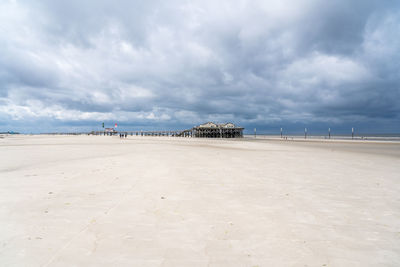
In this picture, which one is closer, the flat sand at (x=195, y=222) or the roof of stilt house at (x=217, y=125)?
the flat sand at (x=195, y=222)

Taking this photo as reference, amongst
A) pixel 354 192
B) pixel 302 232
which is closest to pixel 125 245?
pixel 302 232

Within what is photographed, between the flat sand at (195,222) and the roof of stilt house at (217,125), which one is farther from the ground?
the roof of stilt house at (217,125)

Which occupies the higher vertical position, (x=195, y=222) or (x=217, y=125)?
(x=217, y=125)

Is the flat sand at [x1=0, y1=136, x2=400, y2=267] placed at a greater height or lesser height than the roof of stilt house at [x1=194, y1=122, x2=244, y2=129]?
lesser

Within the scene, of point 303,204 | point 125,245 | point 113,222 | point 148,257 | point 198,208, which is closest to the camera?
point 148,257

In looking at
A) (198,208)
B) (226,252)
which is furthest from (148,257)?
(198,208)

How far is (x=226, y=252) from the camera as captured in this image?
3.01 metres

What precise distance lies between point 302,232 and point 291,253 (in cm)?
77

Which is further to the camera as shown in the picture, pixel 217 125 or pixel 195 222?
pixel 217 125

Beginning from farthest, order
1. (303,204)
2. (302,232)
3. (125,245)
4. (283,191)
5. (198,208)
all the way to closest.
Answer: (283,191), (303,204), (198,208), (302,232), (125,245)

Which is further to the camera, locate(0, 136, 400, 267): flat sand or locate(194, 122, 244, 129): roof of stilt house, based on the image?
locate(194, 122, 244, 129): roof of stilt house

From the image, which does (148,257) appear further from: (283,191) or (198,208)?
(283,191)

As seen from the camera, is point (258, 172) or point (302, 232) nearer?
point (302, 232)

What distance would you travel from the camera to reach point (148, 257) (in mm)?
2832
